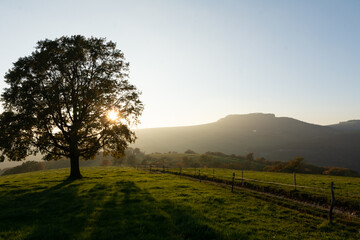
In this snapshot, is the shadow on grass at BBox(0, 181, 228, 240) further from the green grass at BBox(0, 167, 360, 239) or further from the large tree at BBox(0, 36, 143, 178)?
the large tree at BBox(0, 36, 143, 178)

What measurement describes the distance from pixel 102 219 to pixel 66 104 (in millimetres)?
21336

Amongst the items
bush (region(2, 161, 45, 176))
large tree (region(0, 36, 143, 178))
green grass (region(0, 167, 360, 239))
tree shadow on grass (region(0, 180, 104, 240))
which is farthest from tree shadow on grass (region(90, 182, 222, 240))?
bush (region(2, 161, 45, 176))

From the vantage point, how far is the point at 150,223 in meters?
10.7

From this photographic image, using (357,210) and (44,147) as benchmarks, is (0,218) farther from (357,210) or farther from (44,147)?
(357,210)

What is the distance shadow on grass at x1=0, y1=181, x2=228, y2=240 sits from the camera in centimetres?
943

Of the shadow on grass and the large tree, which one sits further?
the large tree

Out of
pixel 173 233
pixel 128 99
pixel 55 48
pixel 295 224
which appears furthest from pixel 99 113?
pixel 295 224

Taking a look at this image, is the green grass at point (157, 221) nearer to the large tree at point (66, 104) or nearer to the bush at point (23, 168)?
the large tree at point (66, 104)

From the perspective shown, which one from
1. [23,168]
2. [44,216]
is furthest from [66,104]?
[23,168]

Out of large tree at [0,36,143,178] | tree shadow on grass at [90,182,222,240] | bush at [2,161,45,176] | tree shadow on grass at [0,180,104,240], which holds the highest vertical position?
large tree at [0,36,143,178]

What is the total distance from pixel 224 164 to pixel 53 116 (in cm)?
9270

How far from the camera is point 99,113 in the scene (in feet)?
95.7

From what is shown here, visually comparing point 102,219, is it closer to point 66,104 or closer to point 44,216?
point 44,216

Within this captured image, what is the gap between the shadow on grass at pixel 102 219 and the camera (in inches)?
371
